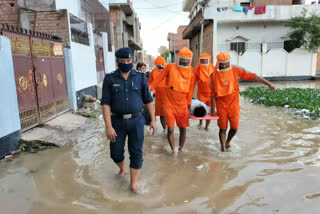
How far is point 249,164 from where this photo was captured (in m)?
4.04

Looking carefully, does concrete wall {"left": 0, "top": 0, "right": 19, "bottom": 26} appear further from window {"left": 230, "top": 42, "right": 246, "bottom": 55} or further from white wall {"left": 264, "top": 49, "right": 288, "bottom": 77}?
white wall {"left": 264, "top": 49, "right": 288, "bottom": 77}

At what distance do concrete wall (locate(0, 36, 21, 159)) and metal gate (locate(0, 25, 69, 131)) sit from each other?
0.34m

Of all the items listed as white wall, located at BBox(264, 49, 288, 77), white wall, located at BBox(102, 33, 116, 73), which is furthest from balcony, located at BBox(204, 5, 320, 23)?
white wall, located at BBox(102, 33, 116, 73)

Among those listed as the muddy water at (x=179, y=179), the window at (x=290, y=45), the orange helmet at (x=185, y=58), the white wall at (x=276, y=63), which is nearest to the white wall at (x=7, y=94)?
the muddy water at (x=179, y=179)

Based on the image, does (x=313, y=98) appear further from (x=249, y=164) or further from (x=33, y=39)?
(x=33, y=39)

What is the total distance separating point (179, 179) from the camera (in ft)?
11.7

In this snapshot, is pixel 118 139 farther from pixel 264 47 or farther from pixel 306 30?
pixel 306 30

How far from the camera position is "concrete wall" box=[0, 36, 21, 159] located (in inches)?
164

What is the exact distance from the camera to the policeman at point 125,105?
2.98 meters

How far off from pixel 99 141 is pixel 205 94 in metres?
2.71

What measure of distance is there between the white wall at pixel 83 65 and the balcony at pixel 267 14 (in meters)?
13.9

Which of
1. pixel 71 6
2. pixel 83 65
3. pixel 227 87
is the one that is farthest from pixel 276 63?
pixel 227 87

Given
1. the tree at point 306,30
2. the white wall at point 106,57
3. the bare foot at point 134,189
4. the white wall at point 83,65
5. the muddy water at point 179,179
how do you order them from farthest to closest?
the tree at point 306,30
the white wall at point 106,57
the white wall at point 83,65
the bare foot at point 134,189
the muddy water at point 179,179

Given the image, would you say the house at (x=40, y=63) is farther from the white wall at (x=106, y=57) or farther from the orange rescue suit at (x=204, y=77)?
the orange rescue suit at (x=204, y=77)
